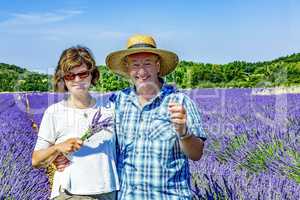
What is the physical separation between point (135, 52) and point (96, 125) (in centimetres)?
34

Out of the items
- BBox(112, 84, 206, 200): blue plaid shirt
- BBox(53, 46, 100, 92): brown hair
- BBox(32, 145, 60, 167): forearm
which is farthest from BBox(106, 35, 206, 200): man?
BBox(32, 145, 60, 167): forearm

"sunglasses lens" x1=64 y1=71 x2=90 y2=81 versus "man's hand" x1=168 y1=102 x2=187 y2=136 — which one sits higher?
"sunglasses lens" x1=64 y1=71 x2=90 y2=81

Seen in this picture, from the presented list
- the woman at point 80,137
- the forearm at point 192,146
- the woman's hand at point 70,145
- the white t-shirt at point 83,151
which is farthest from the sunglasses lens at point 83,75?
the forearm at point 192,146

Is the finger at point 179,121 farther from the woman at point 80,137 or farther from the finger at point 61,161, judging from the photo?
the finger at point 61,161

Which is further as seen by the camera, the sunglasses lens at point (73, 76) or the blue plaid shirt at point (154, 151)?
the sunglasses lens at point (73, 76)

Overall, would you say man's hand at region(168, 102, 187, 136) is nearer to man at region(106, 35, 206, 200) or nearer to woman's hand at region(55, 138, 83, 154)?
man at region(106, 35, 206, 200)

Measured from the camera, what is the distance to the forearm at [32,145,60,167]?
7.12ft

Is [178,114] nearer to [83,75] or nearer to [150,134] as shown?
[150,134]

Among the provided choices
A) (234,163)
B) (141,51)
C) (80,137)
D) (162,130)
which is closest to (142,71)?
(141,51)

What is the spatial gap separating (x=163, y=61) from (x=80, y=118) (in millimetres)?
431

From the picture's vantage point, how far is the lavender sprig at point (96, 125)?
220 cm

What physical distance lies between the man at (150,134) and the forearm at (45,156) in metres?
0.28

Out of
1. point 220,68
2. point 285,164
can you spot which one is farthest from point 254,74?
point 285,164

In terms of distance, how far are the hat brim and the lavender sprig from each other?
10.8 inches
